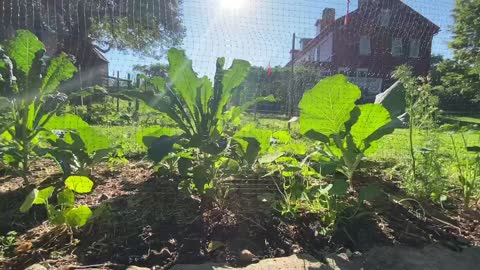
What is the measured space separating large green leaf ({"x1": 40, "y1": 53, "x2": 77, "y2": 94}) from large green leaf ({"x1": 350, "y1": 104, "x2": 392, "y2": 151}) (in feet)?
5.31

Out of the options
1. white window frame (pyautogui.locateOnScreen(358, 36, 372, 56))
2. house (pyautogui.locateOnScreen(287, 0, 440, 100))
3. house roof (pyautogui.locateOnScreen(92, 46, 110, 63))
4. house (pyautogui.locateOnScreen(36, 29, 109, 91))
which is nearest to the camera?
house roof (pyautogui.locateOnScreen(92, 46, 110, 63))

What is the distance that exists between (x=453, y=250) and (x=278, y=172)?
3.22 ft

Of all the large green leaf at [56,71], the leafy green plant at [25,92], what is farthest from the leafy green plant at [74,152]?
the large green leaf at [56,71]

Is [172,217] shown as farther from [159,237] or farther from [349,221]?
[349,221]

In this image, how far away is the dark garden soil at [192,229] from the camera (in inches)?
58.9

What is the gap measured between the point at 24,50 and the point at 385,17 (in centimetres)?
518

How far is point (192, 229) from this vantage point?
5.53 ft

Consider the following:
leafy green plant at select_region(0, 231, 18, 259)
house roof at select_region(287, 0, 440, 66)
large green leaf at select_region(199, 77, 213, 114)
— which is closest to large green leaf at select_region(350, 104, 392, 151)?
large green leaf at select_region(199, 77, 213, 114)

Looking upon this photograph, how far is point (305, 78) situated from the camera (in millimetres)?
7496

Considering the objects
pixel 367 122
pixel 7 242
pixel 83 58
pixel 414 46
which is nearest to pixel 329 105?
pixel 367 122

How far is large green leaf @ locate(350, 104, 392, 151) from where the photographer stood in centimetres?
187

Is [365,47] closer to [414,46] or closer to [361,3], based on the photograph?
[414,46]

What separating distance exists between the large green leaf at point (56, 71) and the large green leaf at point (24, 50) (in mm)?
102

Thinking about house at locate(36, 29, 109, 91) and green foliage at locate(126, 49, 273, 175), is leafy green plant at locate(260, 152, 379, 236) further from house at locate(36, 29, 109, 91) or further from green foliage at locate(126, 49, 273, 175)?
house at locate(36, 29, 109, 91)
